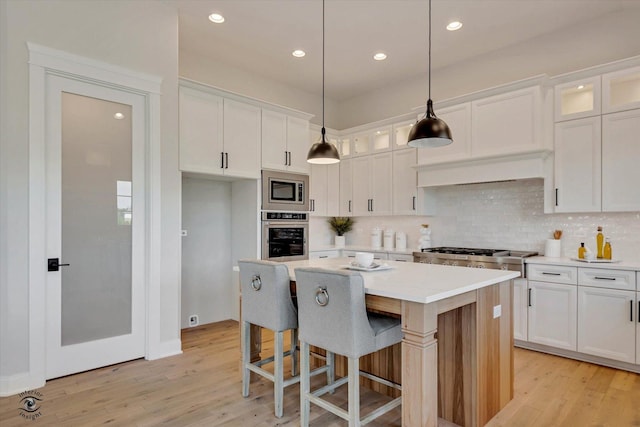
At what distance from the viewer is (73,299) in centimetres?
307

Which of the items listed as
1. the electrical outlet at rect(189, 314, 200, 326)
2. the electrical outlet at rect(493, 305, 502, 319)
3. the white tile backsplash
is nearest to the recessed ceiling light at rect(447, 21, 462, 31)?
the white tile backsplash

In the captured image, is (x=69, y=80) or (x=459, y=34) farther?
(x=459, y=34)

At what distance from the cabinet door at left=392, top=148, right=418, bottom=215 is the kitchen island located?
2.31 m

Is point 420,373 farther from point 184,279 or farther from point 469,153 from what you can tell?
point 184,279

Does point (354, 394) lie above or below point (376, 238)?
below

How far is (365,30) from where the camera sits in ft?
13.0

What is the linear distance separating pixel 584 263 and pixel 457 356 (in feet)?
6.21

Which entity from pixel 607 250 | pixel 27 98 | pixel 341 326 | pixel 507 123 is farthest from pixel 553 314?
pixel 27 98

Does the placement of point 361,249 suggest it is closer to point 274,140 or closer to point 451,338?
point 274,140

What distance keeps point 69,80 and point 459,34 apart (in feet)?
12.7

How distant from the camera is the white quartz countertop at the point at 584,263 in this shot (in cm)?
309

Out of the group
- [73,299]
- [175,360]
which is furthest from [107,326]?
[175,360]

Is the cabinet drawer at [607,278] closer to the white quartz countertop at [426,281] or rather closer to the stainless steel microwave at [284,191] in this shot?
the white quartz countertop at [426,281]

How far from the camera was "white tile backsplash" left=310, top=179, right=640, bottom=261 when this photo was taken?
357 centimetres
